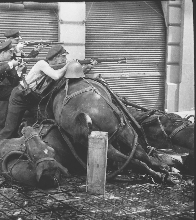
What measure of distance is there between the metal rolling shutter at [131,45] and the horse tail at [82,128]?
8240 millimetres

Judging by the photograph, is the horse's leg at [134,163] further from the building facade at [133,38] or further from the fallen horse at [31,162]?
the building facade at [133,38]

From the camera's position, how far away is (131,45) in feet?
51.0

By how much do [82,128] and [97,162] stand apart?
613 millimetres

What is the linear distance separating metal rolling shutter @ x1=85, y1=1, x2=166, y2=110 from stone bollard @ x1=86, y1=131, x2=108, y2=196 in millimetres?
8763

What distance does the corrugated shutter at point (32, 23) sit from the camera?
14.1 meters

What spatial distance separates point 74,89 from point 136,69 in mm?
8455

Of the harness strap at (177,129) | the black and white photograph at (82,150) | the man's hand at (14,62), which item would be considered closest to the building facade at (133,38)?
the black and white photograph at (82,150)

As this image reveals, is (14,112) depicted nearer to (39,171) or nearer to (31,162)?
(31,162)

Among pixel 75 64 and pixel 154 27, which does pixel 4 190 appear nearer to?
pixel 75 64

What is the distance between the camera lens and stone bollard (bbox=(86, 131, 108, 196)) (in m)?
6.52

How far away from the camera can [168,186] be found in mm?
6957

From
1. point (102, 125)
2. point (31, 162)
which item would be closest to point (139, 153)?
point (102, 125)

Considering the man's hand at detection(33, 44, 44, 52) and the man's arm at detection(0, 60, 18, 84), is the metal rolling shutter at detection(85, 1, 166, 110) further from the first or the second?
the man's arm at detection(0, 60, 18, 84)

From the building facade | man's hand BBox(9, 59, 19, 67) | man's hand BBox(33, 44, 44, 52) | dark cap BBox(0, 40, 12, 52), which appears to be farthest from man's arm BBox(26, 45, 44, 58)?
the building facade
